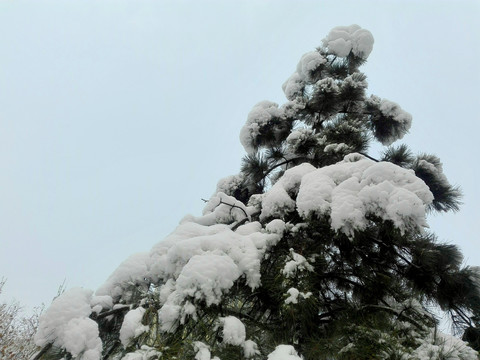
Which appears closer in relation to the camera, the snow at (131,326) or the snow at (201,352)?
the snow at (201,352)

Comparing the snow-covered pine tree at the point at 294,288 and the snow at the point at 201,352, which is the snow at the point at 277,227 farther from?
the snow at the point at 201,352

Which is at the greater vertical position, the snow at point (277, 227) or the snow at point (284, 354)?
the snow at point (277, 227)

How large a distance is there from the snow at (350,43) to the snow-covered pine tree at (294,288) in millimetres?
3786

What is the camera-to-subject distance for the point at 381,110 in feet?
19.1

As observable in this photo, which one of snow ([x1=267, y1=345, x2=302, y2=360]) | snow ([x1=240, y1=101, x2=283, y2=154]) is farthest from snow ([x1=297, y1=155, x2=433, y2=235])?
snow ([x1=240, y1=101, x2=283, y2=154])

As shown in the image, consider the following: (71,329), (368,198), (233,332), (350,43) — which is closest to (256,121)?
(350,43)

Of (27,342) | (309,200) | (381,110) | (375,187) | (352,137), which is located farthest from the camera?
(27,342)

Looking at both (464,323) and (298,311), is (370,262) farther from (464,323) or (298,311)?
(298,311)

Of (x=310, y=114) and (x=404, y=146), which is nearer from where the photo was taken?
(x=404, y=146)

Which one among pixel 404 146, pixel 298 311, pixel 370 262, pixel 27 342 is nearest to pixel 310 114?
pixel 404 146

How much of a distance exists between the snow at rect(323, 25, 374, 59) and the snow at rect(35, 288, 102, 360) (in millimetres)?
5994

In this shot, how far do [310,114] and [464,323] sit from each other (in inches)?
155

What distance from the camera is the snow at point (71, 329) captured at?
6.13 ft

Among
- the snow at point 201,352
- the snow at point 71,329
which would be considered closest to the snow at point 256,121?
the snow at point 71,329
